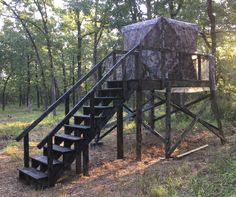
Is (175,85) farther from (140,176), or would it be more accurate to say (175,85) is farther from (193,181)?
(193,181)

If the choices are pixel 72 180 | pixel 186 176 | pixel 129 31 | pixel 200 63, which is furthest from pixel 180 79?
pixel 72 180

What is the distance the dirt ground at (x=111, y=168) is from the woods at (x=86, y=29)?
7.24m

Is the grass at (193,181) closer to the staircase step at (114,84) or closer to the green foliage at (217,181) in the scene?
the green foliage at (217,181)

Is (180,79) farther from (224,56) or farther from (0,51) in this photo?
(0,51)

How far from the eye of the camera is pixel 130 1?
18.9 metres

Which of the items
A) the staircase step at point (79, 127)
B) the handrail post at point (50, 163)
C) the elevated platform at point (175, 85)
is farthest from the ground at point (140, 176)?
the elevated platform at point (175, 85)

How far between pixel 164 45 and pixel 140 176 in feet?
16.0

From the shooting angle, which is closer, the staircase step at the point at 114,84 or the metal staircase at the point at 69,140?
the metal staircase at the point at 69,140

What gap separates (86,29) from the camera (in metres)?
34.9

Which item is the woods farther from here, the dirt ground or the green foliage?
the green foliage

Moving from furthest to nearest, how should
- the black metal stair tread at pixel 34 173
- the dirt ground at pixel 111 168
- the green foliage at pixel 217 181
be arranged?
1. the black metal stair tread at pixel 34 173
2. the dirt ground at pixel 111 168
3. the green foliage at pixel 217 181

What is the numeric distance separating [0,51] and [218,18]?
108 feet

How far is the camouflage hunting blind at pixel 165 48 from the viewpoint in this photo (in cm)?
1022

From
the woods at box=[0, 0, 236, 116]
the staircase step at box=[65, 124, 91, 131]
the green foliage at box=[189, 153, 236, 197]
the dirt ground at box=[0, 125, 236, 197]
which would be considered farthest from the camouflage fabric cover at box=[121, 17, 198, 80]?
the woods at box=[0, 0, 236, 116]
